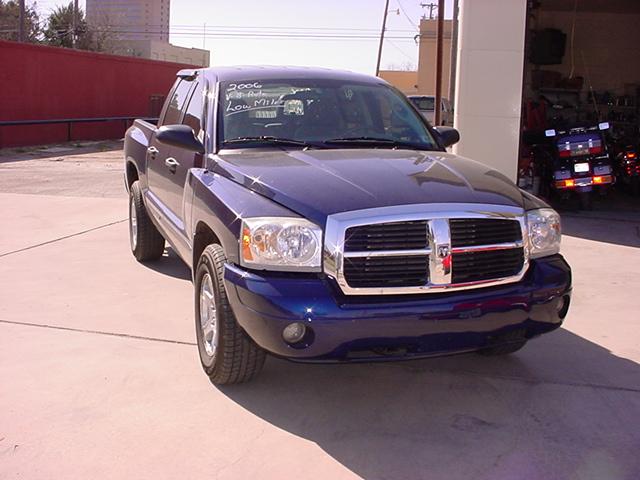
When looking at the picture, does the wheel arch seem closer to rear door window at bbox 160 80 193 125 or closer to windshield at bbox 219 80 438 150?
windshield at bbox 219 80 438 150

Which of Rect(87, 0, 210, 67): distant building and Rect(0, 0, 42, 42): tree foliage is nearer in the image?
Rect(0, 0, 42, 42): tree foliage

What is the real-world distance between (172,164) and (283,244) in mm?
2164

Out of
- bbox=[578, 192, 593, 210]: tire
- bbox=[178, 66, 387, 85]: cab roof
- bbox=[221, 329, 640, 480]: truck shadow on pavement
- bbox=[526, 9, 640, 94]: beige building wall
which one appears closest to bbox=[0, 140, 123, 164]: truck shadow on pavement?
bbox=[526, 9, 640, 94]: beige building wall

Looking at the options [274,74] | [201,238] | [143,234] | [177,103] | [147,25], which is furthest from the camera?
[147,25]

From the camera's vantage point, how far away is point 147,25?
105 metres

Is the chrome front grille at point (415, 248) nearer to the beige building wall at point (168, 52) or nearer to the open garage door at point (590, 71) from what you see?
the open garage door at point (590, 71)

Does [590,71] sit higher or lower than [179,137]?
higher

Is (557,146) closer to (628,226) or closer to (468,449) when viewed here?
(628,226)

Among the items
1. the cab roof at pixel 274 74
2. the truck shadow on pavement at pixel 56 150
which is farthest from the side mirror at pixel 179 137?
the truck shadow on pavement at pixel 56 150

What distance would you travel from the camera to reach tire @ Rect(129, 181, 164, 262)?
7.23 metres

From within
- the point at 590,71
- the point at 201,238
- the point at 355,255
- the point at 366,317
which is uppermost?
the point at 590,71

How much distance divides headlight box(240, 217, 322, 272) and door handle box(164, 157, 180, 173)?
188 centimetres

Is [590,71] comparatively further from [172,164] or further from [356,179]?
[356,179]

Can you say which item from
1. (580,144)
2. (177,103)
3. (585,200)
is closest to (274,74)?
(177,103)
